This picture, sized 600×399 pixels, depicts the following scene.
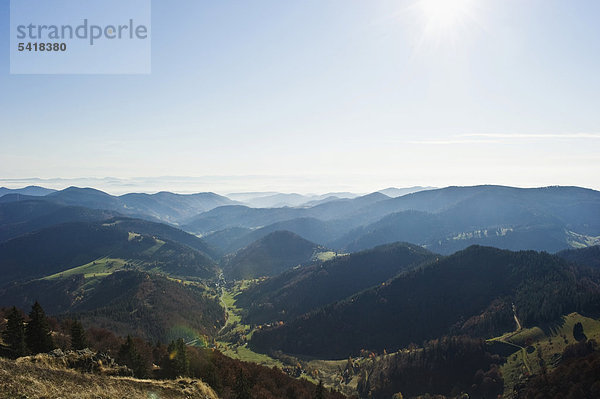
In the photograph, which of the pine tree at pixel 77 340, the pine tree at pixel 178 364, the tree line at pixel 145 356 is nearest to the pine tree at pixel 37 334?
the tree line at pixel 145 356

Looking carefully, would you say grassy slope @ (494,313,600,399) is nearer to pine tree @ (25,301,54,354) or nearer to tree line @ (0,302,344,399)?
tree line @ (0,302,344,399)

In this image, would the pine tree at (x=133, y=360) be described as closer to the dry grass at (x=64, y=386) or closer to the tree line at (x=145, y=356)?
the tree line at (x=145, y=356)

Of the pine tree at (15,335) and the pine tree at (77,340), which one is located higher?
the pine tree at (15,335)

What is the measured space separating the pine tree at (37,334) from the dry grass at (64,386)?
19.3 metres

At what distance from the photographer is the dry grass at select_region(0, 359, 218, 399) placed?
113ft

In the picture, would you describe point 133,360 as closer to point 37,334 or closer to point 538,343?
point 37,334

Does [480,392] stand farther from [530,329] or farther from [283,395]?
[283,395]

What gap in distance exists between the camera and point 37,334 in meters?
63.6

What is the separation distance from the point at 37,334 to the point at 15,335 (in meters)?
5.16

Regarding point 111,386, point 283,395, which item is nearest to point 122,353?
point 111,386

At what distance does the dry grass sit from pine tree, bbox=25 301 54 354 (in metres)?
19.3

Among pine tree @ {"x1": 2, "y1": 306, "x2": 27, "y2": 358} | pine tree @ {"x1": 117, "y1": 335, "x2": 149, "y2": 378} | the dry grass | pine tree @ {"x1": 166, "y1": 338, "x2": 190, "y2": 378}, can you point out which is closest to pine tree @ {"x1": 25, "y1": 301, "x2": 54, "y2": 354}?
pine tree @ {"x1": 2, "y1": 306, "x2": 27, "y2": 358}

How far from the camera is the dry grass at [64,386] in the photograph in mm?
34344

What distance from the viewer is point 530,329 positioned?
180000 millimetres
